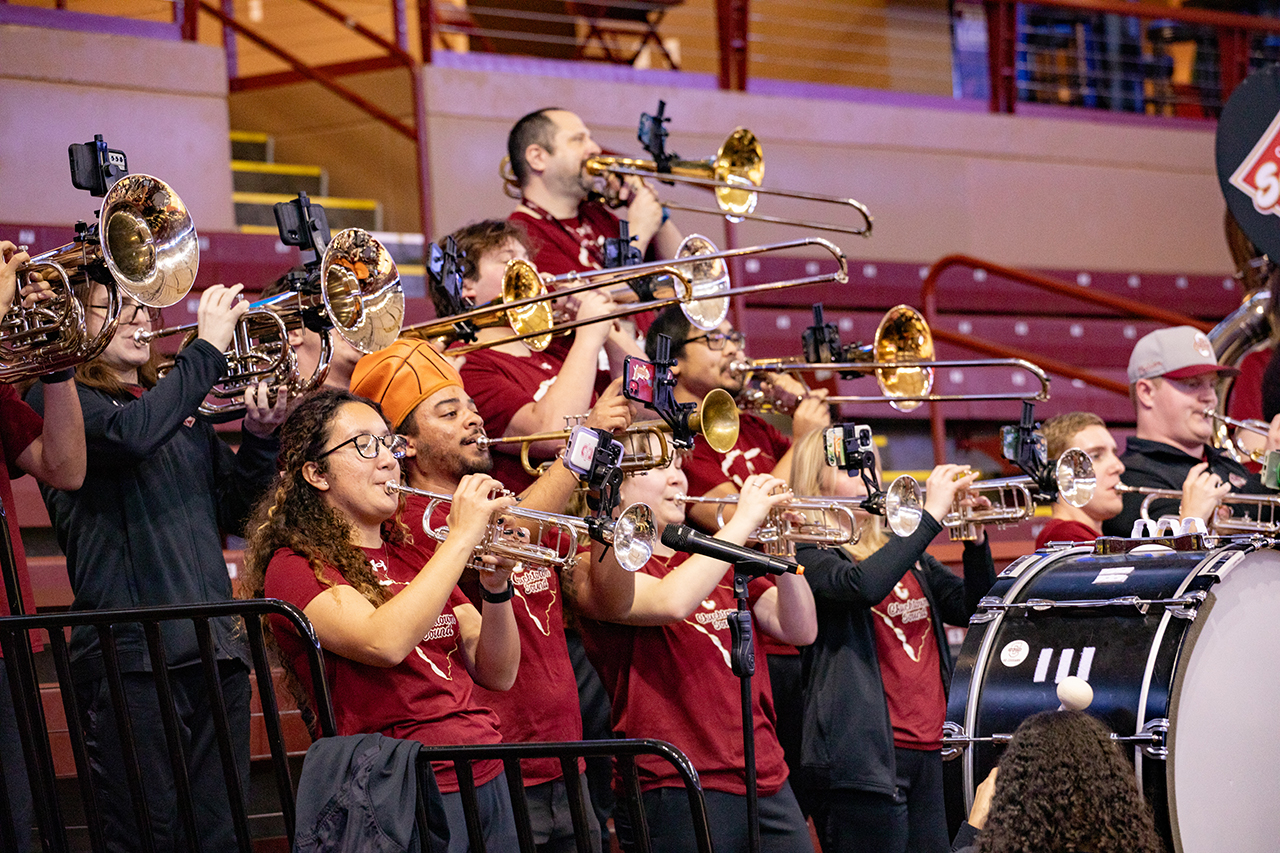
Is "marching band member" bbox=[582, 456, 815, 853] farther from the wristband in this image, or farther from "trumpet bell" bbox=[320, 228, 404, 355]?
"trumpet bell" bbox=[320, 228, 404, 355]

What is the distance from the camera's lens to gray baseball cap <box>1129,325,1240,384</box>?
496 cm

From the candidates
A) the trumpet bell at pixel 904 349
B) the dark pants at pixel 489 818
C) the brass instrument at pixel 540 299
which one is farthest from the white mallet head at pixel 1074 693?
the trumpet bell at pixel 904 349

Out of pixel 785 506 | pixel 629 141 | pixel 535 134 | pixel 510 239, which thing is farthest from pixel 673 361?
pixel 629 141

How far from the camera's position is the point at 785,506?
3.93 m

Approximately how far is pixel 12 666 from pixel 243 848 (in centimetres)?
61

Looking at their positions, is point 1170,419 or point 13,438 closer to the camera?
point 13,438

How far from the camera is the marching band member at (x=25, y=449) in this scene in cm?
308

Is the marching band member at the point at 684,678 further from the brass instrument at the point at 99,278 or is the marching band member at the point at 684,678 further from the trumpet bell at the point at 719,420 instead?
the brass instrument at the point at 99,278

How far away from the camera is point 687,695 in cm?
360

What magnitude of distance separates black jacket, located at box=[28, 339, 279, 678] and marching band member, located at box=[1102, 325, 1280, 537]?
9.85 feet

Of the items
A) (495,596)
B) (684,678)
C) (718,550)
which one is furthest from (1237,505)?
(495,596)

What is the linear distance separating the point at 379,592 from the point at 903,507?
5.37 feet

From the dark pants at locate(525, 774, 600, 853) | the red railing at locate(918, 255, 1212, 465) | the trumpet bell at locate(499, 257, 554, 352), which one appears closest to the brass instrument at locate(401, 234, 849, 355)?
the trumpet bell at locate(499, 257, 554, 352)

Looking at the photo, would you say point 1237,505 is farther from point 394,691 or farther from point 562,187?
point 394,691
